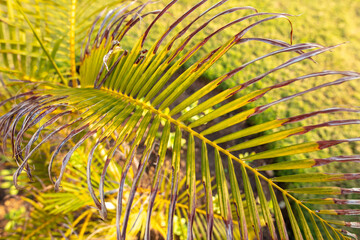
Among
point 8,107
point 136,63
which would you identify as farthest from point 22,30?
point 136,63

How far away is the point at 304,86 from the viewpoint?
2.41m

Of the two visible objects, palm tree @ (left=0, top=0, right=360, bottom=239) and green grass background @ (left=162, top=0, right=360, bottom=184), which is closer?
palm tree @ (left=0, top=0, right=360, bottom=239)

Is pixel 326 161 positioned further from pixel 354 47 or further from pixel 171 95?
pixel 354 47

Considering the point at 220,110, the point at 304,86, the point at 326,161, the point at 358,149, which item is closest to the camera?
the point at 326,161

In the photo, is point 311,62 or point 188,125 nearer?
point 188,125

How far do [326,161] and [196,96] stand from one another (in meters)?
0.47

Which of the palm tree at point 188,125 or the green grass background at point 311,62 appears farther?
the green grass background at point 311,62

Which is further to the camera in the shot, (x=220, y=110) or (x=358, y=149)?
(x=358, y=149)

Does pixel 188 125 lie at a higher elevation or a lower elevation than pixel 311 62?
lower

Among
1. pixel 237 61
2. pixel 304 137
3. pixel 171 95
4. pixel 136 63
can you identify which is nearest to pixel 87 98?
pixel 136 63

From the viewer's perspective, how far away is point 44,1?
1448 millimetres

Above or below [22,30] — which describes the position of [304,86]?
below

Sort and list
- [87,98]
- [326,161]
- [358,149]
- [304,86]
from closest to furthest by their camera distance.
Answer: [326,161]
[87,98]
[358,149]
[304,86]

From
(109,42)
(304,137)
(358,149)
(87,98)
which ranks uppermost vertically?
(109,42)
